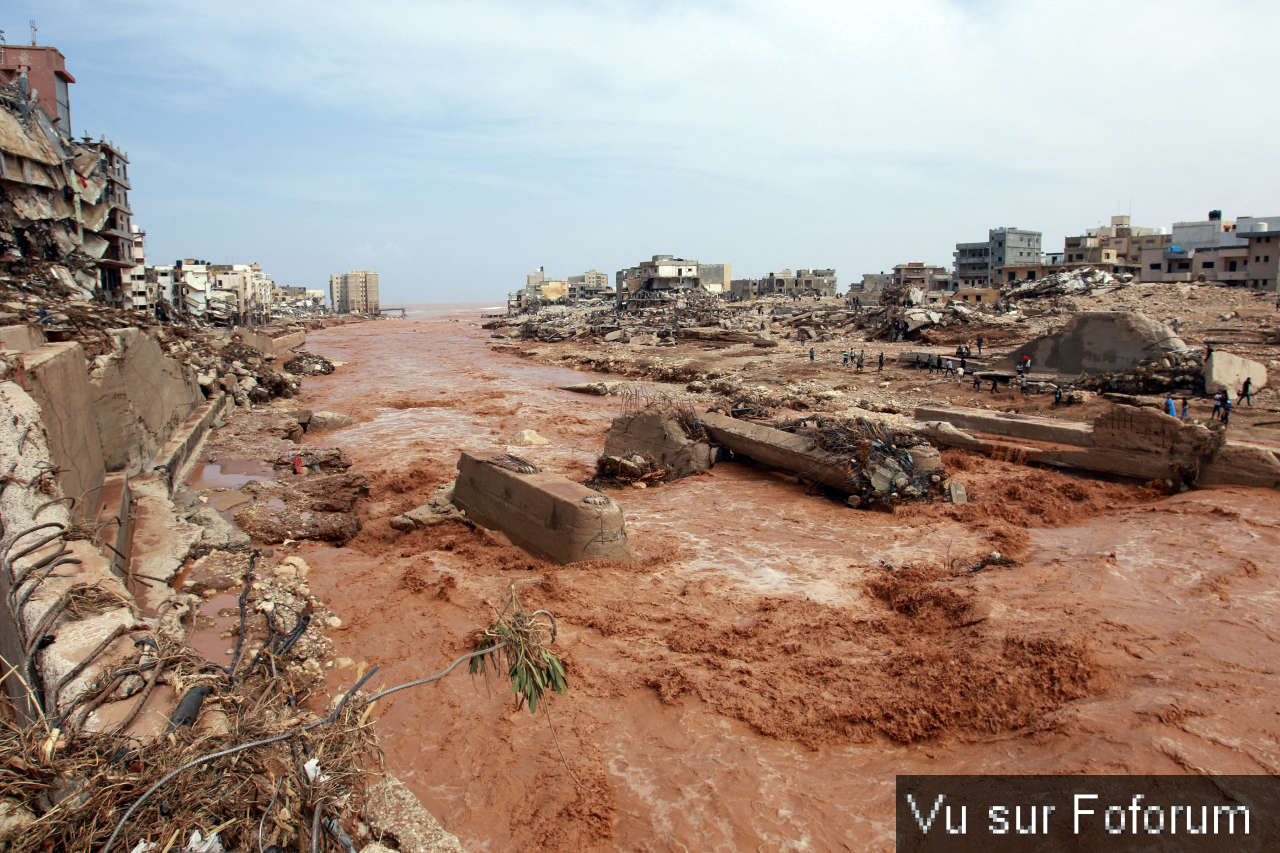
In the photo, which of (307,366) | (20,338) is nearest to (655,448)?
(20,338)

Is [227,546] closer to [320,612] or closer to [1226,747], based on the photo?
[320,612]

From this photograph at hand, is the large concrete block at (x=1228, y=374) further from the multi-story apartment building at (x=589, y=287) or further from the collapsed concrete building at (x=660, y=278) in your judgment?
the multi-story apartment building at (x=589, y=287)

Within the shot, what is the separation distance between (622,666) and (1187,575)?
5296 millimetres

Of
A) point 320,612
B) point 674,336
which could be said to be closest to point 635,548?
point 320,612

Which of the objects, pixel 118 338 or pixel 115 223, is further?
pixel 115 223

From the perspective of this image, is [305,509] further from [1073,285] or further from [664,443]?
[1073,285]

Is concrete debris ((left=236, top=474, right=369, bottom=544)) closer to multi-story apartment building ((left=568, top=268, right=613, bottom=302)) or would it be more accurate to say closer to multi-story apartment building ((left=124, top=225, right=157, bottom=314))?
multi-story apartment building ((left=124, top=225, right=157, bottom=314))

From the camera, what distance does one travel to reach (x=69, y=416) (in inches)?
313

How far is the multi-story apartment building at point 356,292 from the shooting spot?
92625mm

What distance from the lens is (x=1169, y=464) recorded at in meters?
9.59

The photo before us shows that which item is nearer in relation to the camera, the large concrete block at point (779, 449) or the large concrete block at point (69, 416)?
the large concrete block at point (69, 416)

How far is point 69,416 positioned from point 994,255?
60.9 meters

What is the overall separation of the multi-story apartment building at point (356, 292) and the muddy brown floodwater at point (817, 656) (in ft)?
297

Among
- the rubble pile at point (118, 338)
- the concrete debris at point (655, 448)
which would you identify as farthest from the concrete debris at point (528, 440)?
the rubble pile at point (118, 338)
